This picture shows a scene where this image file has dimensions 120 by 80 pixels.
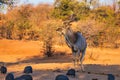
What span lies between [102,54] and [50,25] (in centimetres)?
496

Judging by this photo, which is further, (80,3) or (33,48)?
(80,3)

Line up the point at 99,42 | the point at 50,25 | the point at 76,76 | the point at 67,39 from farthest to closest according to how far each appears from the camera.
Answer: the point at 99,42, the point at 50,25, the point at 67,39, the point at 76,76

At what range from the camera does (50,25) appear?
88.7 feet

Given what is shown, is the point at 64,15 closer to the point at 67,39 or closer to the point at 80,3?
the point at 80,3

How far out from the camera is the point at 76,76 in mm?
11992

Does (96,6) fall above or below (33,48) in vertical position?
above

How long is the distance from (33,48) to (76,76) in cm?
1970

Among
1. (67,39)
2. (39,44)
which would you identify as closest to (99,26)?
(39,44)

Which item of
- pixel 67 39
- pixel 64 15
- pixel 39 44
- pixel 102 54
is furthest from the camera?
pixel 64 15

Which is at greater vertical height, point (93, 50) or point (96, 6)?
point (96, 6)

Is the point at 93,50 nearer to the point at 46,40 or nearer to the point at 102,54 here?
the point at 102,54

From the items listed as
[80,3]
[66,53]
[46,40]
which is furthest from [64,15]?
[46,40]

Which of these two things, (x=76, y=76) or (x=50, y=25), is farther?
(x=50, y=25)

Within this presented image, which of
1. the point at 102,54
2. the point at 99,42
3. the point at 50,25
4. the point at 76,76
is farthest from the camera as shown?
the point at 99,42
